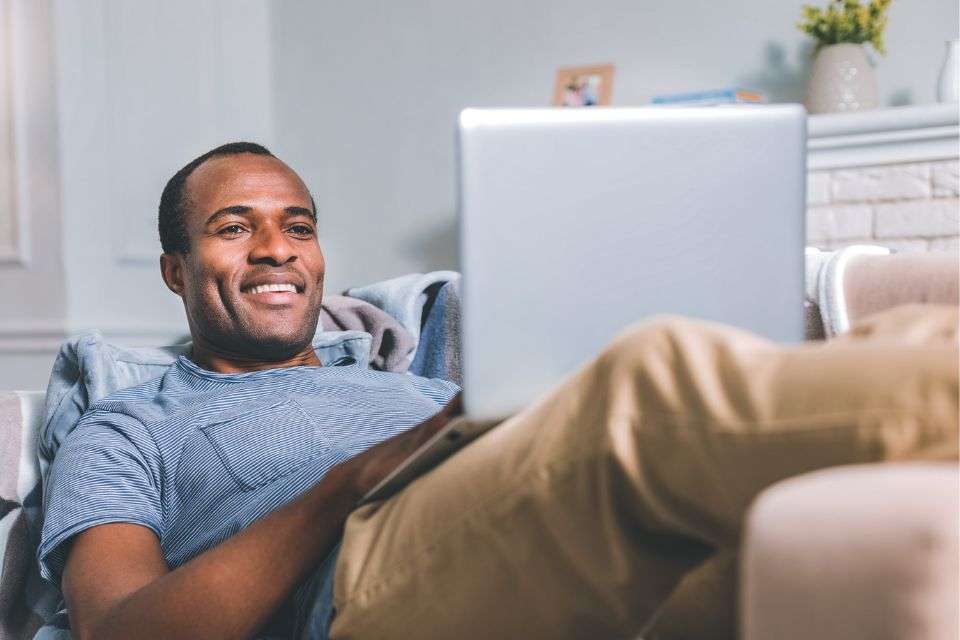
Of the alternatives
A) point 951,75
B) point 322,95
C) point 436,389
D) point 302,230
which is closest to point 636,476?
point 436,389

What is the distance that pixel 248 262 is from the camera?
1.60 m

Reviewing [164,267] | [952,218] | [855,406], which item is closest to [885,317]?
[855,406]

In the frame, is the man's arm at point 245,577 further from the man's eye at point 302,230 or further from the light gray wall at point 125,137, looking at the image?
the light gray wall at point 125,137

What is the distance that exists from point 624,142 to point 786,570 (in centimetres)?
42

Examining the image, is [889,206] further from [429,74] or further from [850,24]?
[429,74]

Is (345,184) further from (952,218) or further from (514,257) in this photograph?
(514,257)

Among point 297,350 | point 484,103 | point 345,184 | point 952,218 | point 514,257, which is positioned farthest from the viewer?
point 345,184

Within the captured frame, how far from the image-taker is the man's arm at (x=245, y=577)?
0.98 metres

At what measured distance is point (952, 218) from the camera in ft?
8.32

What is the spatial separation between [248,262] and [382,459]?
69 centimetres

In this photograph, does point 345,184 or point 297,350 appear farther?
point 345,184

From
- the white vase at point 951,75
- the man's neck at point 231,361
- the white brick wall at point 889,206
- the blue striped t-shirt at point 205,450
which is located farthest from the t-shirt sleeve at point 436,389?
the white vase at point 951,75

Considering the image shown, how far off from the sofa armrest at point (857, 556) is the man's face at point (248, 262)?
1.10m

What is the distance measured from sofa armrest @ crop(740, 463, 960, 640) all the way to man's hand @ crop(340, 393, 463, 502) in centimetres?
42
